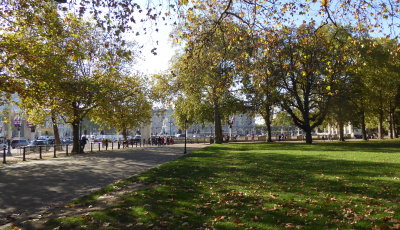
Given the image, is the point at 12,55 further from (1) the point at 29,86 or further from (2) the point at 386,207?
(2) the point at 386,207

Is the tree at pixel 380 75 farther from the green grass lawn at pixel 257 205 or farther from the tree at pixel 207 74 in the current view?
the green grass lawn at pixel 257 205

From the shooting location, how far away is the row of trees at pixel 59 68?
13.5 metres

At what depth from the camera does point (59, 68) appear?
19203 mm

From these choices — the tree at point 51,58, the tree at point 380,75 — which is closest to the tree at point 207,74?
the tree at point 51,58

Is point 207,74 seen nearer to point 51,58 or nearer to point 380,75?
point 51,58

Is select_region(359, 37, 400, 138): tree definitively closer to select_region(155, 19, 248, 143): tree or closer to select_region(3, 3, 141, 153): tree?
select_region(155, 19, 248, 143): tree

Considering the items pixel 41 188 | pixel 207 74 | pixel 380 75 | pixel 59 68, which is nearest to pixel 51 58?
pixel 59 68

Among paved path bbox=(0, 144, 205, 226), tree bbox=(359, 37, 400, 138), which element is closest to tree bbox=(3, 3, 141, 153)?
paved path bbox=(0, 144, 205, 226)

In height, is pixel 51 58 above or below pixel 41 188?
above

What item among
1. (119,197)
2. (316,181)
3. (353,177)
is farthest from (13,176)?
(353,177)

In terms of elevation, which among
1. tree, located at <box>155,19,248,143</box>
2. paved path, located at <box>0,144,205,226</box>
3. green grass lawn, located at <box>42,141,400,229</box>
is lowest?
paved path, located at <box>0,144,205,226</box>

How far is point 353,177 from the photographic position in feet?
33.4

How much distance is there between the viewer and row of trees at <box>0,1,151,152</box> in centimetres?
1354

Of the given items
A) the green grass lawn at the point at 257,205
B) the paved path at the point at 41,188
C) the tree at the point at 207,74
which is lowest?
the paved path at the point at 41,188
